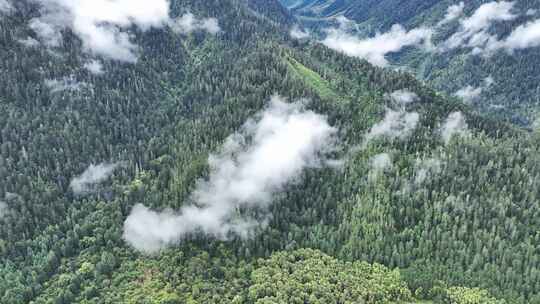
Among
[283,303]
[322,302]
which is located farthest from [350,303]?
[283,303]

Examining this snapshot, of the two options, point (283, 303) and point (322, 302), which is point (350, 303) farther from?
point (283, 303)
